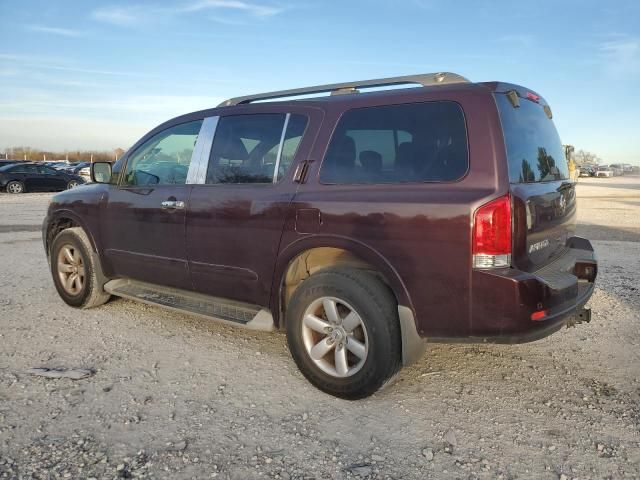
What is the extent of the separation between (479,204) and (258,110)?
6.29ft

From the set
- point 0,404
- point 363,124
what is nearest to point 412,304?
point 363,124

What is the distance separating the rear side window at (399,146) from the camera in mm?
2895

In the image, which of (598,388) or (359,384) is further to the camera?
(598,388)

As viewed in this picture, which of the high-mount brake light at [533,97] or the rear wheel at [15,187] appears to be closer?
the high-mount brake light at [533,97]

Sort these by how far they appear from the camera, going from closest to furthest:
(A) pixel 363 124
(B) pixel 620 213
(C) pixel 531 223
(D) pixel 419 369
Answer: (C) pixel 531 223
(A) pixel 363 124
(D) pixel 419 369
(B) pixel 620 213

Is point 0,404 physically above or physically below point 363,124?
below

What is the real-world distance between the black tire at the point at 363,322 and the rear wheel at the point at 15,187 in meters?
23.0

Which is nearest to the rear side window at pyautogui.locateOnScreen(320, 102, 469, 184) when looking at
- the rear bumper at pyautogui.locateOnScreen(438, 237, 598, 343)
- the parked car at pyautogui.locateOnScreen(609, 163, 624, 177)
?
the rear bumper at pyautogui.locateOnScreen(438, 237, 598, 343)

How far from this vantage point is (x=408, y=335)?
2953 mm

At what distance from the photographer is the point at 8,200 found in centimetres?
1839

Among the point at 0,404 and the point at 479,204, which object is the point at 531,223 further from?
the point at 0,404

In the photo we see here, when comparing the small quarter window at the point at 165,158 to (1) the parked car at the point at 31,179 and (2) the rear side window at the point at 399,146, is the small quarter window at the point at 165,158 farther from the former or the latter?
(1) the parked car at the point at 31,179

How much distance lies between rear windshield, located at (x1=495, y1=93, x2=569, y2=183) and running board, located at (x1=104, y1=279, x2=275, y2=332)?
1.89 metres

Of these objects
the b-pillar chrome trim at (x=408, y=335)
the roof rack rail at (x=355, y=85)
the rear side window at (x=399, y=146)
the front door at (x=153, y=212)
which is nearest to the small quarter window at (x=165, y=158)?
the front door at (x=153, y=212)
